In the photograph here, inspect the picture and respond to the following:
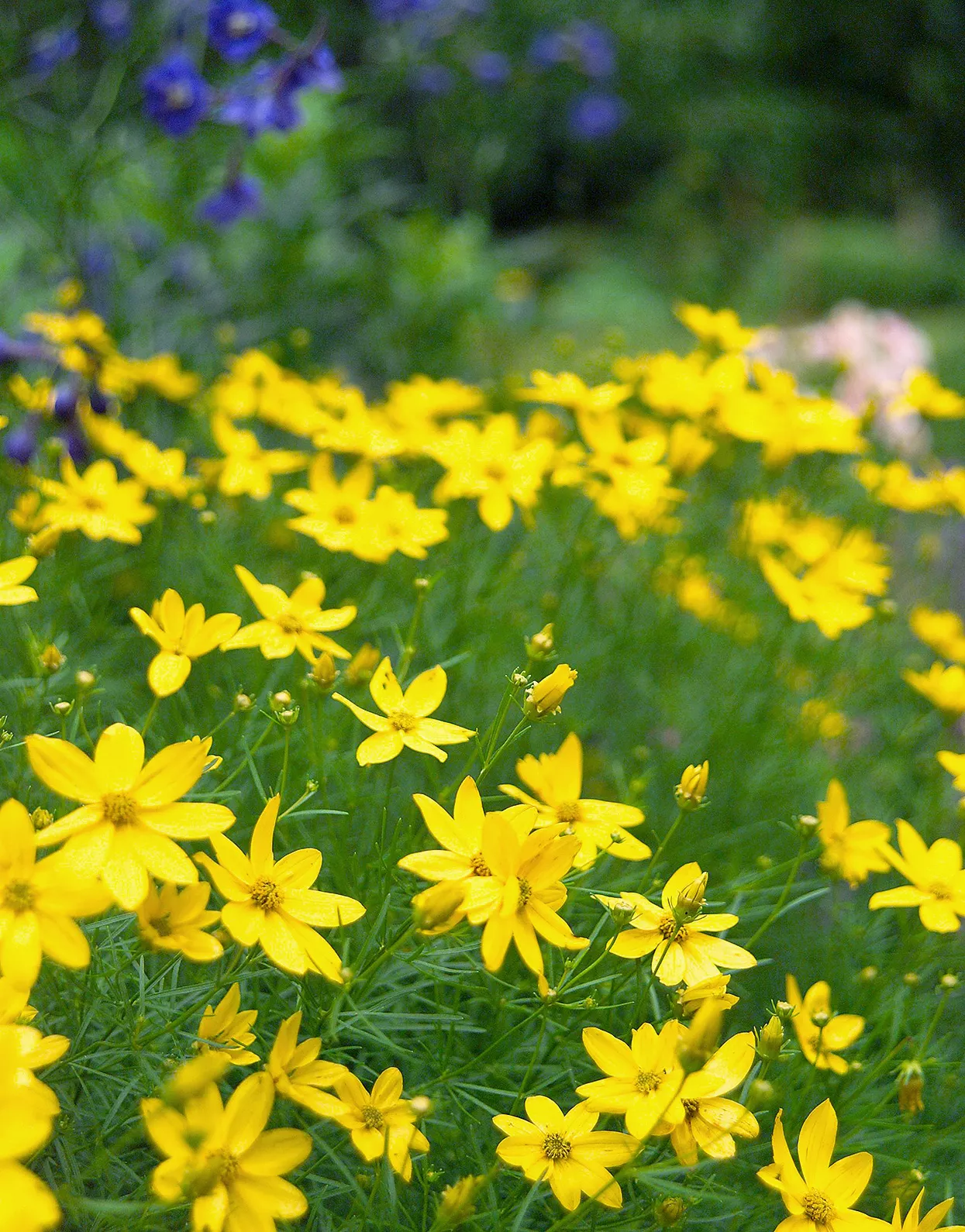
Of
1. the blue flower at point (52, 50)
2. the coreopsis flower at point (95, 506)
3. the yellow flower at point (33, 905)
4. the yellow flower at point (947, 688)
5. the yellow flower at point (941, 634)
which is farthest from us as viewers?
the blue flower at point (52, 50)

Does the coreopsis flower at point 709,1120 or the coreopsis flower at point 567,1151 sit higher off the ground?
the coreopsis flower at point 709,1120

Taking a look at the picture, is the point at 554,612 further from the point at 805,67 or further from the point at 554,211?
the point at 805,67

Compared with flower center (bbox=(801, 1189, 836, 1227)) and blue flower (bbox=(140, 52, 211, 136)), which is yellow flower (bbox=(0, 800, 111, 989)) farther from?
blue flower (bbox=(140, 52, 211, 136))

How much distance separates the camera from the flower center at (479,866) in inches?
24.9

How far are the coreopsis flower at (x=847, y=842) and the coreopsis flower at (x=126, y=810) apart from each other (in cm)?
45

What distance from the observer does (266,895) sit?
24.3 inches

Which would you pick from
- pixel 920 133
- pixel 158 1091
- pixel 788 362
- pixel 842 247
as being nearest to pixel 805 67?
pixel 920 133

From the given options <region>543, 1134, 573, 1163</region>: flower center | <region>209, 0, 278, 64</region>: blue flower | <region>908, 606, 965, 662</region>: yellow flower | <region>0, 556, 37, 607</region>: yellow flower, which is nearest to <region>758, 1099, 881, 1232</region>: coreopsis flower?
<region>543, 1134, 573, 1163</region>: flower center

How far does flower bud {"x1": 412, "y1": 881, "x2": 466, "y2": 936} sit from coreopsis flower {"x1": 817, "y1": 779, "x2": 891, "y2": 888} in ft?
1.11

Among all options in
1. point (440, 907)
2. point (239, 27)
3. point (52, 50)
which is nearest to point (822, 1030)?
point (440, 907)

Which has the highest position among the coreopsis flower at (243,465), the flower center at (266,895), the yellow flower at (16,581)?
the yellow flower at (16,581)

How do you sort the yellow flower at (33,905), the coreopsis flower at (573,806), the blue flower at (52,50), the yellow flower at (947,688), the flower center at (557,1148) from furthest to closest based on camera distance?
1. the blue flower at (52,50)
2. the yellow flower at (947,688)
3. the coreopsis flower at (573,806)
4. the flower center at (557,1148)
5. the yellow flower at (33,905)

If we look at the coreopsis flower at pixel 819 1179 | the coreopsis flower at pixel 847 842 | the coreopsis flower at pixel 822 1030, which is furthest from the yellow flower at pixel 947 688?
the coreopsis flower at pixel 819 1179

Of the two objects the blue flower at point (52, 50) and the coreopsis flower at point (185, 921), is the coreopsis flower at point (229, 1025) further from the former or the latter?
the blue flower at point (52, 50)
